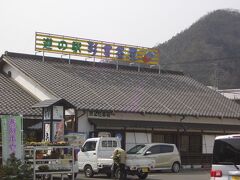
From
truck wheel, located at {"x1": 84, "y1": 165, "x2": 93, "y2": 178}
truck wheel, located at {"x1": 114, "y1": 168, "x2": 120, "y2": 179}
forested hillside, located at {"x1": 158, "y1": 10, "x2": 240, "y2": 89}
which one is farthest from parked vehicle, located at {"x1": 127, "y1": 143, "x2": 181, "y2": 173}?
forested hillside, located at {"x1": 158, "y1": 10, "x2": 240, "y2": 89}

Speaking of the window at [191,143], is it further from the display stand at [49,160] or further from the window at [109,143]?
the display stand at [49,160]

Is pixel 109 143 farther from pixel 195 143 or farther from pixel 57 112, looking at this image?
pixel 195 143

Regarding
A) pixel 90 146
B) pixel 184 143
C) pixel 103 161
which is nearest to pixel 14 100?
pixel 90 146

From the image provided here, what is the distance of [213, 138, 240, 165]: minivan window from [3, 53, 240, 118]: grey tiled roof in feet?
53.3

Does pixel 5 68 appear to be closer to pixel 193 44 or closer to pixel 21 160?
pixel 21 160

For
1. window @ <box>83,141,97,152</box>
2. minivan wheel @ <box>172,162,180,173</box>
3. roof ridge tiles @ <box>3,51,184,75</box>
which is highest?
roof ridge tiles @ <box>3,51,184,75</box>

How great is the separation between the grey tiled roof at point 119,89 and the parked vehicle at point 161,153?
11.3 ft

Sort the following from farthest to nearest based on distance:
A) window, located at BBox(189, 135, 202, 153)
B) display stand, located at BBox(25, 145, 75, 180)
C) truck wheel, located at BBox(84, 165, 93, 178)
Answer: window, located at BBox(189, 135, 202, 153)
truck wheel, located at BBox(84, 165, 93, 178)
display stand, located at BBox(25, 145, 75, 180)

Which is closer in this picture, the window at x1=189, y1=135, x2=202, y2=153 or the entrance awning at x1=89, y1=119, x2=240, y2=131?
the entrance awning at x1=89, y1=119, x2=240, y2=131

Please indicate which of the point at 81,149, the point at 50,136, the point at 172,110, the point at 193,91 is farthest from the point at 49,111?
the point at 193,91

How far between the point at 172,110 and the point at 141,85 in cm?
388

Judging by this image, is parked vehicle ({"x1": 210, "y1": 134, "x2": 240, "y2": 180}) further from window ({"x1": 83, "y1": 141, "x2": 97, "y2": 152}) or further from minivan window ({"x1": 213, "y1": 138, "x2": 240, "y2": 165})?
window ({"x1": 83, "y1": 141, "x2": 97, "y2": 152})

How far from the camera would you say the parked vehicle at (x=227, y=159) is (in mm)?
9852

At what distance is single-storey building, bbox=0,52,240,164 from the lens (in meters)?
27.2
